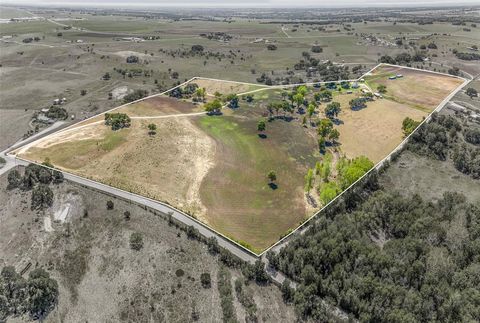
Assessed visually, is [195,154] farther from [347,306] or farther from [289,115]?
[347,306]

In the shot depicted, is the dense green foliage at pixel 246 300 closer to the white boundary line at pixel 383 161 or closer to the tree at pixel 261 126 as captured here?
the white boundary line at pixel 383 161

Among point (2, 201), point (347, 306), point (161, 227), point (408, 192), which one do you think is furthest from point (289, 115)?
point (2, 201)

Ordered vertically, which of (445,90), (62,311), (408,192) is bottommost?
(62,311)

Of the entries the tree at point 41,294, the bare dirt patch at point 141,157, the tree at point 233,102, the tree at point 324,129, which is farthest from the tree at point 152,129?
the tree at point 41,294

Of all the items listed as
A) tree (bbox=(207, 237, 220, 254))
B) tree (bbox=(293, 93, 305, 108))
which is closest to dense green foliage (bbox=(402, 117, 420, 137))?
tree (bbox=(293, 93, 305, 108))

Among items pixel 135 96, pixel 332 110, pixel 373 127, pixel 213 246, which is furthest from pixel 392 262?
pixel 135 96

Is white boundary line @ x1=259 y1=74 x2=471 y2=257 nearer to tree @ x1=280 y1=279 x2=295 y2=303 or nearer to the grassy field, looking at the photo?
the grassy field

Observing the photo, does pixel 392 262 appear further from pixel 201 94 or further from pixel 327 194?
pixel 201 94
